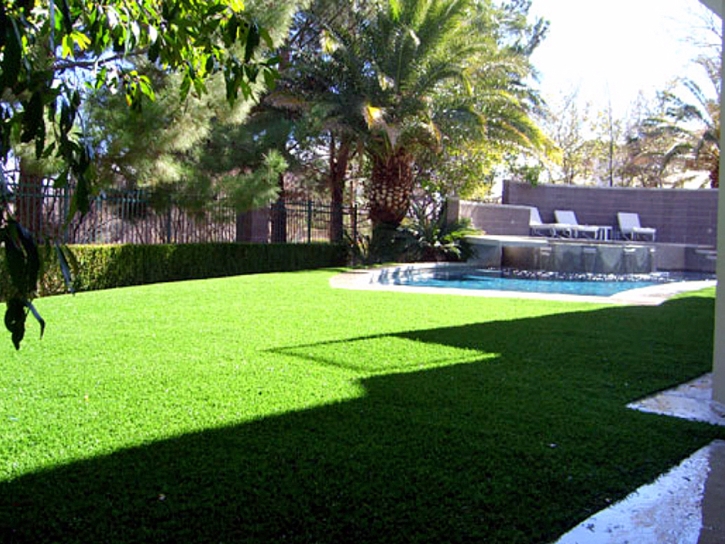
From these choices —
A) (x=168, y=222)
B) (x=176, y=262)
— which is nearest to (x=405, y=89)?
(x=168, y=222)

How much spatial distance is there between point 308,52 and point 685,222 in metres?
14.6

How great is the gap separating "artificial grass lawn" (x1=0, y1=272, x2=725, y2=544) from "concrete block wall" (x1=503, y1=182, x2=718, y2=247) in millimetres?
17754

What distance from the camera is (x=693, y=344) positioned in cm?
680

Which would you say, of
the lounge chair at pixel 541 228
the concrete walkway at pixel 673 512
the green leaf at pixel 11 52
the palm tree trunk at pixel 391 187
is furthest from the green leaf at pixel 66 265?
the lounge chair at pixel 541 228

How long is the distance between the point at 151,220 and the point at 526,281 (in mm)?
8681

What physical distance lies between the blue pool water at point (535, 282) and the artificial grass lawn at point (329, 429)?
6.34m

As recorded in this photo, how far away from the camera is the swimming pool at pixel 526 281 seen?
46.2ft

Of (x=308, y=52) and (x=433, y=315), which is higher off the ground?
(x=308, y=52)

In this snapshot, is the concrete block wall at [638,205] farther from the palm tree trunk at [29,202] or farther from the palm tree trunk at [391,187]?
the palm tree trunk at [29,202]

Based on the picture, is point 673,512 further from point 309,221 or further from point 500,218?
point 500,218

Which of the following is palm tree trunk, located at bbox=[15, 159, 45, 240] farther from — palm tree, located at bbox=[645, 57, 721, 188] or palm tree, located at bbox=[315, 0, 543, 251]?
palm tree, located at bbox=[645, 57, 721, 188]

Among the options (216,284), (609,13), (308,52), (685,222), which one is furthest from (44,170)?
(609,13)

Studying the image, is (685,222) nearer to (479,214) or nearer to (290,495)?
(479,214)

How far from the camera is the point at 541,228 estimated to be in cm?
2320
